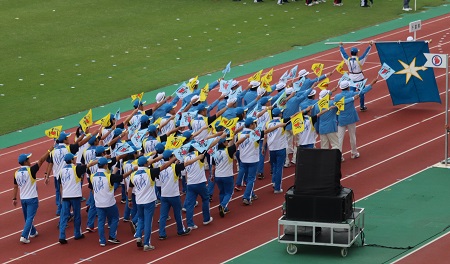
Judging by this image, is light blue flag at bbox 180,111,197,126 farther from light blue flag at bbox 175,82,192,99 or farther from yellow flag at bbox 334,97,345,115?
yellow flag at bbox 334,97,345,115

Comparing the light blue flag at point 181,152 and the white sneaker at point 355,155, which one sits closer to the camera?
the light blue flag at point 181,152

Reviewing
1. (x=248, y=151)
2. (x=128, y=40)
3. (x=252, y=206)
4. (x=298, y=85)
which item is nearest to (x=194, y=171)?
(x=248, y=151)

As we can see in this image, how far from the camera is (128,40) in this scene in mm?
38219

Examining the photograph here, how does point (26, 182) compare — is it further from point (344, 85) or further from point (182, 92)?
point (344, 85)

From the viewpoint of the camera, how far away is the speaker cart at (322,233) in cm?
1838

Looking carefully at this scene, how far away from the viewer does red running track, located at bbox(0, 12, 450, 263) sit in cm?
1938

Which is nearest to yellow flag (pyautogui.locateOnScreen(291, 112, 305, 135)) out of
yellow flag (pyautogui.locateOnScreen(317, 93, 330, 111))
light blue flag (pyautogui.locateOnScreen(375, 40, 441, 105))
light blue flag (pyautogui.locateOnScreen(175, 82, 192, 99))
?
yellow flag (pyautogui.locateOnScreen(317, 93, 330, 111))

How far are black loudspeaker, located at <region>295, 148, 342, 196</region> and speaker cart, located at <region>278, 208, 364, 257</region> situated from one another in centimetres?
54

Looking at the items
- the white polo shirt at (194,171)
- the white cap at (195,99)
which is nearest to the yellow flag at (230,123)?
the white polo shirt at (194,171)

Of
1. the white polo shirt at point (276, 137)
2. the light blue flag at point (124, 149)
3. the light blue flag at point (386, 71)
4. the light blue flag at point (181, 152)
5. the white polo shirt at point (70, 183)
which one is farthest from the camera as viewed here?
the light blue flag at point (386, 71)

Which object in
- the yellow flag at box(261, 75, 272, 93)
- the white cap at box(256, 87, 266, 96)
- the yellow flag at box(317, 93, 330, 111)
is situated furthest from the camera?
the yellow flag at box(261, 75, 272, 93)

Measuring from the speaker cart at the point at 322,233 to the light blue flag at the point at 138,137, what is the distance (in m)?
3.63

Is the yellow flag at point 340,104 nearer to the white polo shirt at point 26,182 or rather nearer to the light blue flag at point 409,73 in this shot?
the light blue flag at point 409,73

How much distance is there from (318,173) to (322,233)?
1126mm
